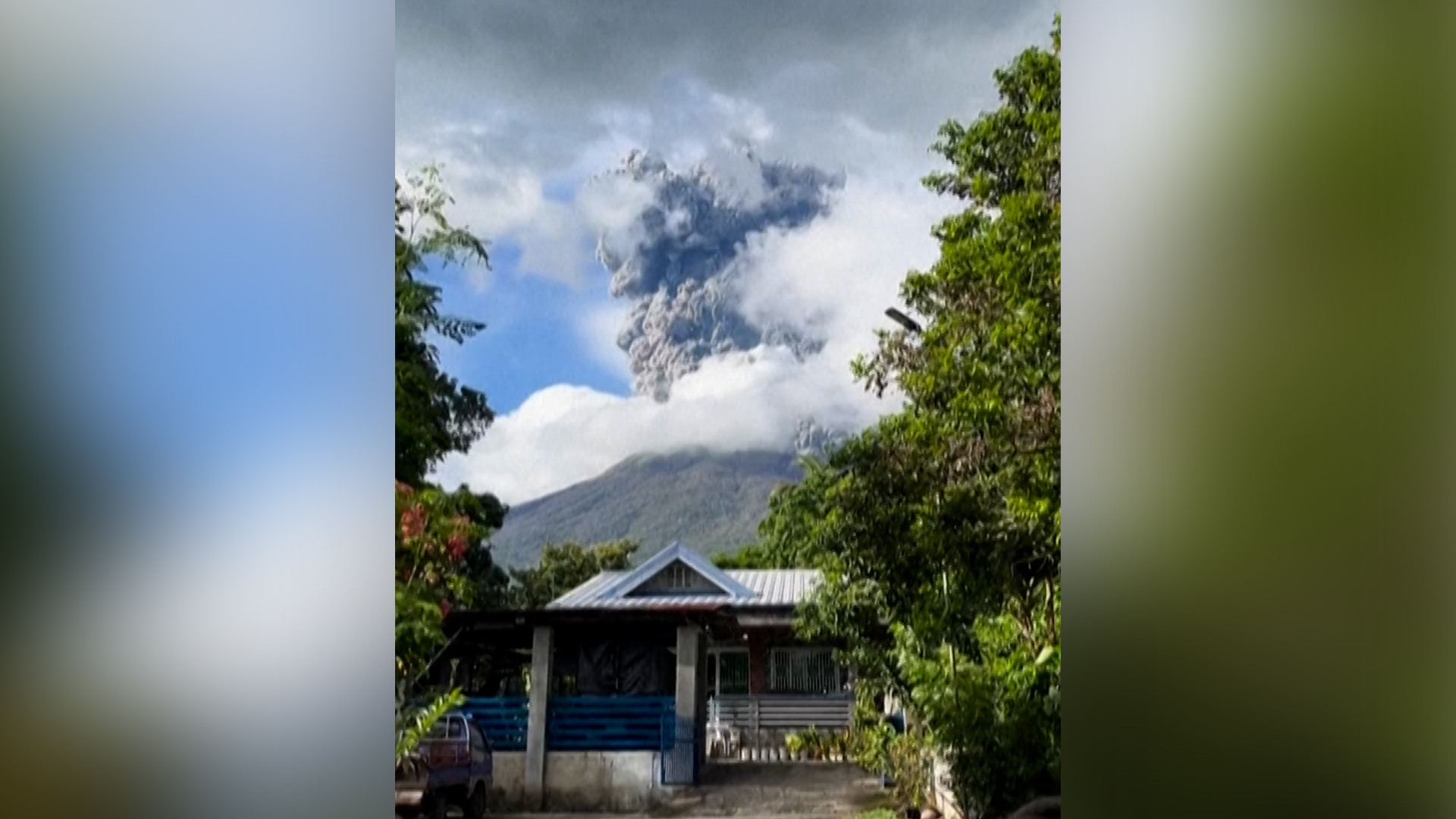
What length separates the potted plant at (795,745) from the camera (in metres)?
3.24

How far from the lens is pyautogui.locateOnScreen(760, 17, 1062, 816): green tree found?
317 cm

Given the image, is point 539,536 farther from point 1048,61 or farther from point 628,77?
point 1048,61

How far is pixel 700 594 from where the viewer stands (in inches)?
127

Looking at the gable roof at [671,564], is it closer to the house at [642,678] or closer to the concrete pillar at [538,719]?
the house at [642,678]

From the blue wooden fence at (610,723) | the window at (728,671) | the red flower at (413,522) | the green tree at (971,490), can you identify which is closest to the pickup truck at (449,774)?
the blue wooden fence at (610,723)

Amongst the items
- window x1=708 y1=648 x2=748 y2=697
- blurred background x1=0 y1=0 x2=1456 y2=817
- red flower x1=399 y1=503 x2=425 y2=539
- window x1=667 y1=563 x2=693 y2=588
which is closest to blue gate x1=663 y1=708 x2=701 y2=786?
window x1=708 y1=648 x2=748 y2=697

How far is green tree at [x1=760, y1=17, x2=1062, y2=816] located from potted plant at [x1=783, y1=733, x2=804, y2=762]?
231 millimetres

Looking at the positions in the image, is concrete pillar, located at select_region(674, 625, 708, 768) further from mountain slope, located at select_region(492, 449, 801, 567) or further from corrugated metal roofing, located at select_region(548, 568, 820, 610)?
mountain slope, located at select_region(492, 449, 801, 567)
